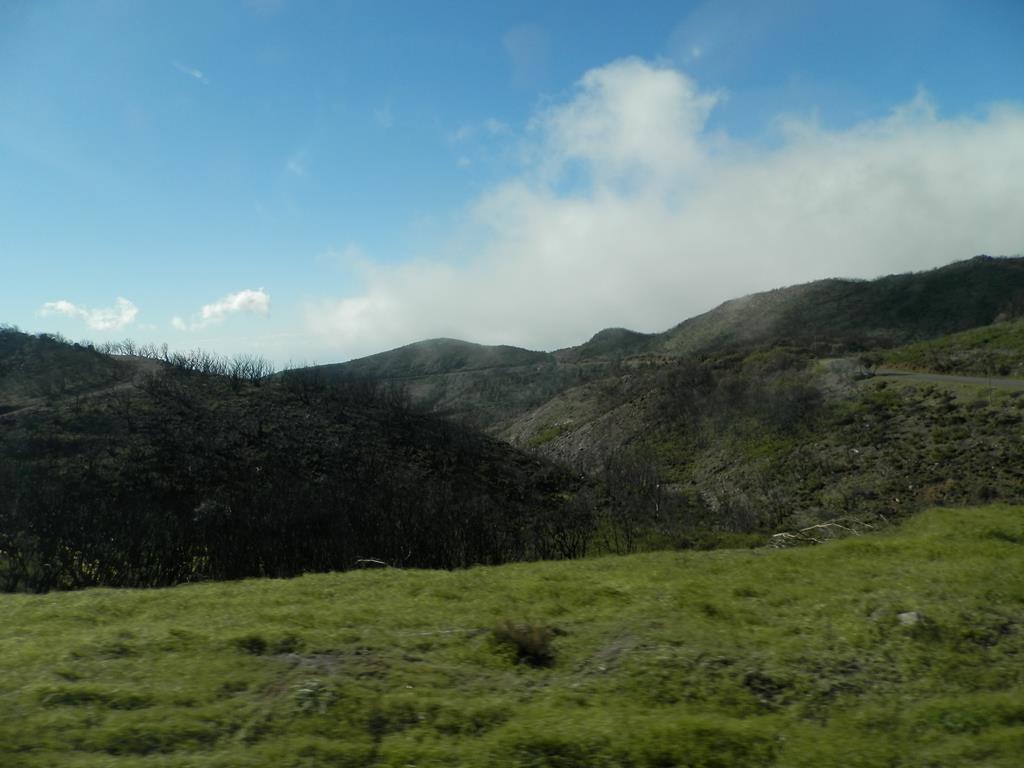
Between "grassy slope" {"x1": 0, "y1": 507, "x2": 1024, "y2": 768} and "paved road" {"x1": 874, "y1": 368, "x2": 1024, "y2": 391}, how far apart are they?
32189 mm

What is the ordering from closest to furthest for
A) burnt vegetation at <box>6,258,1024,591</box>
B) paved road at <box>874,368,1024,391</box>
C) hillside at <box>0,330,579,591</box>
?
hillside at <box>0,330,579,591</box>
burnt vegetation at <box>6,258,1024,591</box>
paved road at <box>874,368,1024,391</box>

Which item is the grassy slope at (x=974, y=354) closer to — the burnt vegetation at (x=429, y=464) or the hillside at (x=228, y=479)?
the burnt vegetation at (x=429, y=464)

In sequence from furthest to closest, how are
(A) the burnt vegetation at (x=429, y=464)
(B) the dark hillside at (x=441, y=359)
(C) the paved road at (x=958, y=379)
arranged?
(B) the dark hillside at (x=441, y=359)
(C) the paved road at (x=958, y=379)
(A) the burnt vegetation at (x=429, y=464)

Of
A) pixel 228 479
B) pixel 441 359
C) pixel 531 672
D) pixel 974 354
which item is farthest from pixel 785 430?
pixel 441 359

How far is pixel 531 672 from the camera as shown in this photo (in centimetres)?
612

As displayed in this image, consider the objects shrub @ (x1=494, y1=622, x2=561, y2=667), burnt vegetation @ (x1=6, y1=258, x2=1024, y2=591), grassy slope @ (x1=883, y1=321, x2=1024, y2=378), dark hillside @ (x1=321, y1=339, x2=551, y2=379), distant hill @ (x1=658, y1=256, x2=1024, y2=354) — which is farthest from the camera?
dark hillside @ (x1=321, y1=339, x2=551, y2=379)

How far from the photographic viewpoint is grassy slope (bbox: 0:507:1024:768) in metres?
4.72

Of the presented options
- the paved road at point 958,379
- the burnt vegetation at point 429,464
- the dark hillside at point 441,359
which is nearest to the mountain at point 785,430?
the burnt vegetation at point 429,464

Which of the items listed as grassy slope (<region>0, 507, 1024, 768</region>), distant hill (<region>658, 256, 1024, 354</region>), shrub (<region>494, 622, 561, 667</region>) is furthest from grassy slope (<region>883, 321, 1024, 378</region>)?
shrub (<region>494, 622, 561, 667</region>)

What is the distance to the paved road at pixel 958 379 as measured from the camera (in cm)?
3619

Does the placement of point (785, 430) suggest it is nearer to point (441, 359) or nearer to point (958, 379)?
point (958, 379)

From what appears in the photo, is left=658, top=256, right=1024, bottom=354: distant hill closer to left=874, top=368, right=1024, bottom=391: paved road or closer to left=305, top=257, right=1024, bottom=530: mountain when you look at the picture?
left=305, top=257, right=1024, bottom=530: mountain

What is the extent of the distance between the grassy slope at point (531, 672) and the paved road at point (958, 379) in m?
32.2

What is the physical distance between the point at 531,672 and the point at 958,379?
136 ft
